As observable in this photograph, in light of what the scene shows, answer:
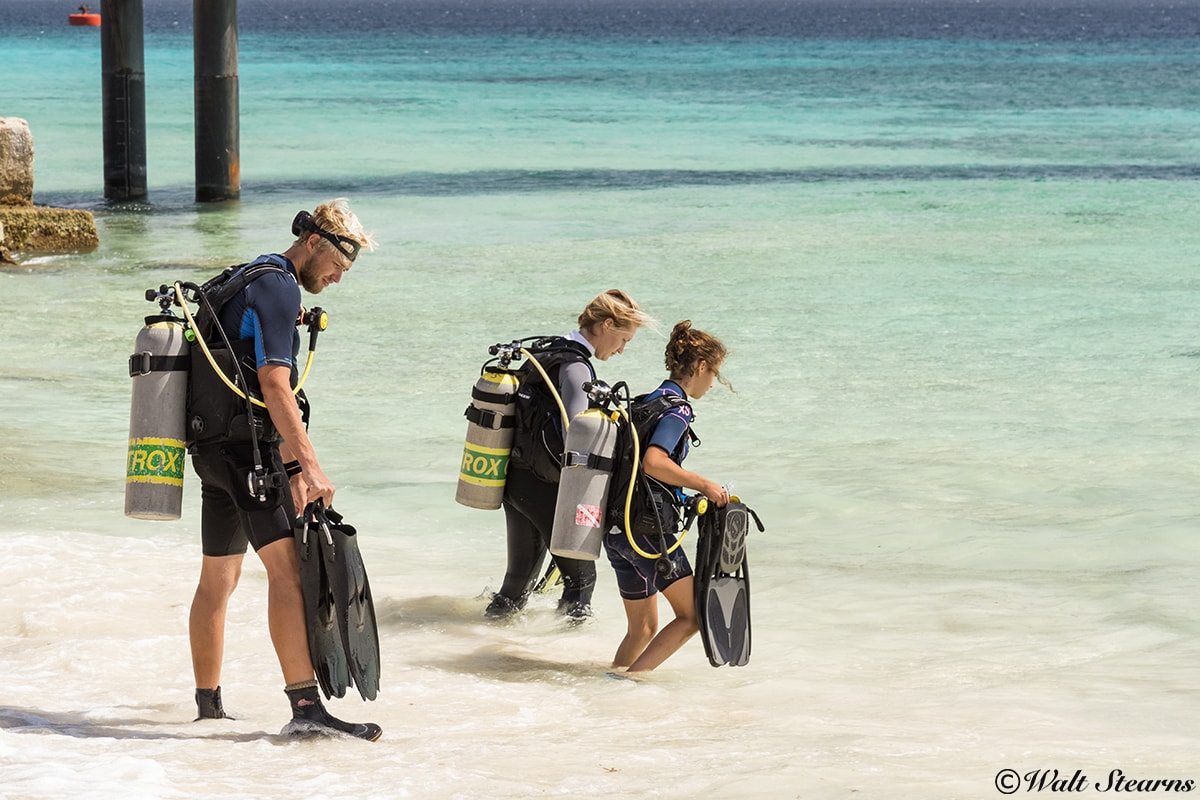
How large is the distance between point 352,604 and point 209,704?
60 centimetres

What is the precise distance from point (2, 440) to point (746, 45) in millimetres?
74443

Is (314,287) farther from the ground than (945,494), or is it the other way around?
(314,287)

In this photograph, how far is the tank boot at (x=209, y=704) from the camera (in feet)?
15.0

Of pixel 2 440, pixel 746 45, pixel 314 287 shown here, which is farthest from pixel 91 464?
pixel 746 45

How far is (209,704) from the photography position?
4.59m

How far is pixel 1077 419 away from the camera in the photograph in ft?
30.4

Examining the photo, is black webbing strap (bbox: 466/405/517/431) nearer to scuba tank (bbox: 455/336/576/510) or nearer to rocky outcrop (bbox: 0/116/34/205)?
scuba tank (bbox: 455/336/576/510)

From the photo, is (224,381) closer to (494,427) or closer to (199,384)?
(199,384)

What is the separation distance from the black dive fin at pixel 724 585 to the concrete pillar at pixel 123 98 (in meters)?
14.0

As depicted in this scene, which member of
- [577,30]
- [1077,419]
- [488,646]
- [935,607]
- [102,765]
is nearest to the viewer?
[102,765]

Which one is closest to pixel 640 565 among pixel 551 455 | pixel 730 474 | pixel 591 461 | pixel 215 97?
pixel 591 461

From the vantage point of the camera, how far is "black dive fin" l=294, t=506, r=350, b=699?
4234 millimetres

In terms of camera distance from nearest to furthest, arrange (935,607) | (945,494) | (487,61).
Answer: (935,607) → (945,494) → (487,61)

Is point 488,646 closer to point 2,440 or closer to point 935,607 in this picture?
point 935,607
